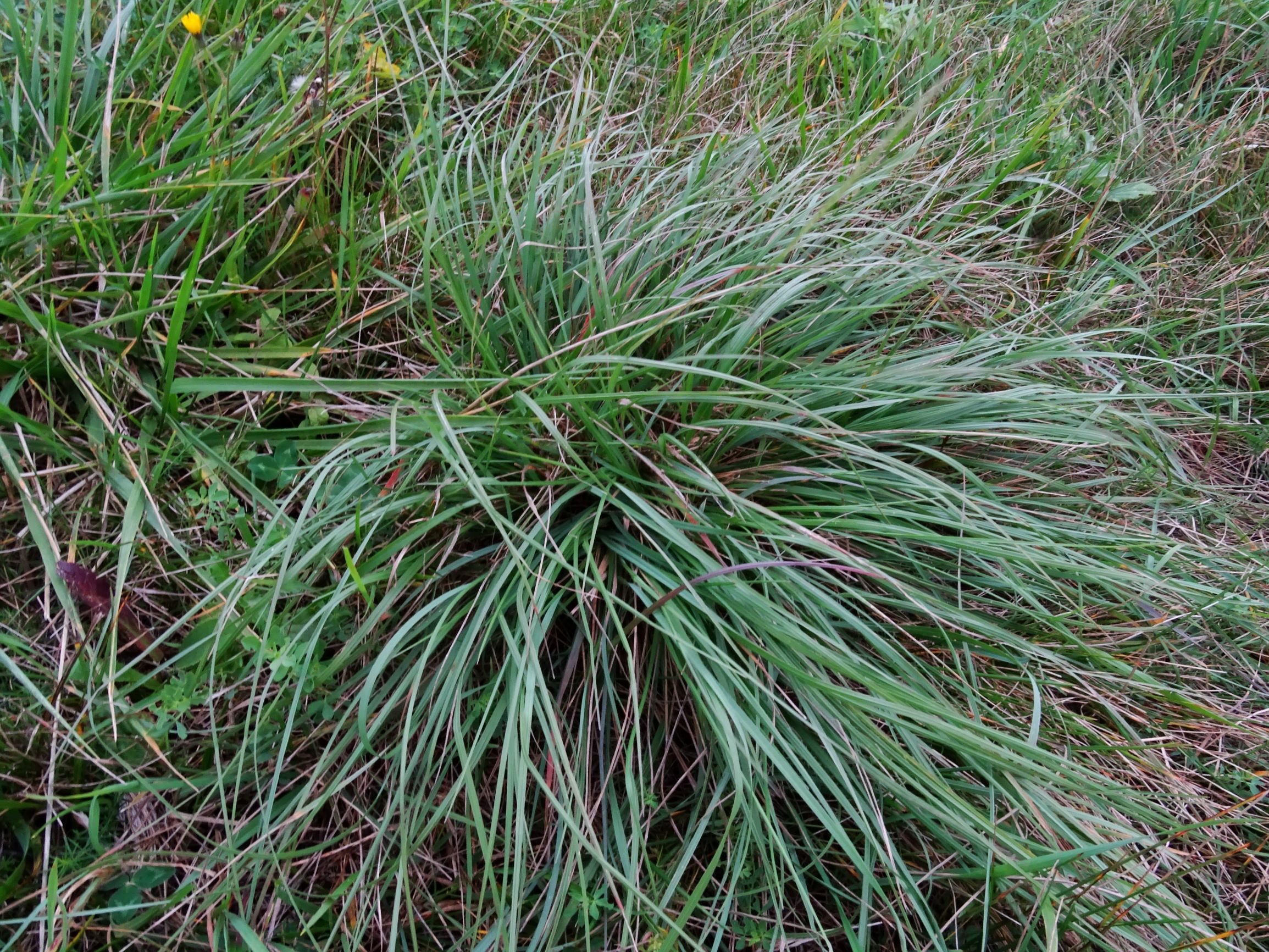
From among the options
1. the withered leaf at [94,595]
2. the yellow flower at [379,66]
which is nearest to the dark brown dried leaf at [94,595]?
the withered leaf at [94,595]

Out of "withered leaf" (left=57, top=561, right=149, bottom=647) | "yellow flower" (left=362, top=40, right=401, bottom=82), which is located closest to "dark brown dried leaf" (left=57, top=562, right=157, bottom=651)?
"withered leaf" (left=57, top=561, right=149, bottom=647)

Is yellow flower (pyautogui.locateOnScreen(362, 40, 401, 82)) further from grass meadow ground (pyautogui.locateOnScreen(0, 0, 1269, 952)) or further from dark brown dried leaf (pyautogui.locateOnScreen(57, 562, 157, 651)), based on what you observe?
dark brown dried leaf (pyautogui.locateOnScreen(57, 562, 157, 651))

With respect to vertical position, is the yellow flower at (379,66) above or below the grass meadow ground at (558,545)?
above

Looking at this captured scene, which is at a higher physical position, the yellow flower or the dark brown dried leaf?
the yellow flower

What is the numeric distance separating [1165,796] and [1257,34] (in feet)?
9.32

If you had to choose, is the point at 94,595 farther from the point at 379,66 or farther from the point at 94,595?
the point at 379,66

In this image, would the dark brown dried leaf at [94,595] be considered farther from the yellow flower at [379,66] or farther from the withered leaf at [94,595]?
the yellow flower at [379,66]

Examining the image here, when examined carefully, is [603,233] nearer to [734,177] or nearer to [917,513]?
[734,177]

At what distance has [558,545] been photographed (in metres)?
1.69

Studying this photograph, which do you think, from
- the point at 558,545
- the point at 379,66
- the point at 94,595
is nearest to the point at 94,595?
the point at 94,595

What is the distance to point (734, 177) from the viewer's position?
81.8 inches

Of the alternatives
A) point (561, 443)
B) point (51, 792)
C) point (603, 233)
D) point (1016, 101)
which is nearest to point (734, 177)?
point (603, 233)

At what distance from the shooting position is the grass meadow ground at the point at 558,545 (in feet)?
4.82

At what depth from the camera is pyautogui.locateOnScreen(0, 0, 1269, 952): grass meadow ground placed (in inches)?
57.8
